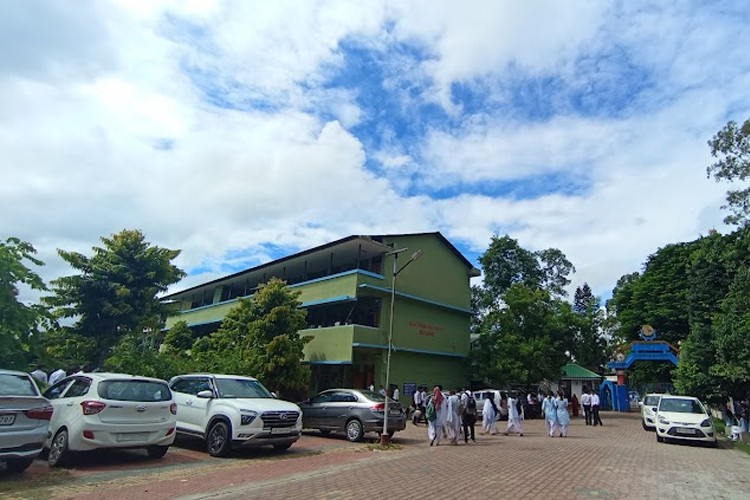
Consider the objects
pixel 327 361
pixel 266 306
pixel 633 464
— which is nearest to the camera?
pixel 633 464

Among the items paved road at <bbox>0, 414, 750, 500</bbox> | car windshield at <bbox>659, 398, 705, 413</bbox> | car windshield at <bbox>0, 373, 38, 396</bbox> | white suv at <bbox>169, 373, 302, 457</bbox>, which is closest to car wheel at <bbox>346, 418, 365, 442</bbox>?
paved road at <bbox>0, 414, 750, 500</bbox>

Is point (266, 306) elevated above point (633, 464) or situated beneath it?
elevated above

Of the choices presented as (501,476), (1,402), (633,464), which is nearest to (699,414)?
(633,464)

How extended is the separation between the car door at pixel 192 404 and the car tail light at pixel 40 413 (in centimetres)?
391

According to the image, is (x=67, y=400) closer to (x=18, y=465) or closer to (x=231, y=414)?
(x=18, y=465)

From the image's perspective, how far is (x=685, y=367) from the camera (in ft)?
95.5

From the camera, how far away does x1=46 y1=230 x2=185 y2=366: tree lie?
20.0m

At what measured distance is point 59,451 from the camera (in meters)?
9.24

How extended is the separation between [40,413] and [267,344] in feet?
48.7

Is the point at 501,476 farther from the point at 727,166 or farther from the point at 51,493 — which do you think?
the point at 727,166

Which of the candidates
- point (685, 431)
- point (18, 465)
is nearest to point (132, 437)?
point (18, 465)

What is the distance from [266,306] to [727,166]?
2103 cm

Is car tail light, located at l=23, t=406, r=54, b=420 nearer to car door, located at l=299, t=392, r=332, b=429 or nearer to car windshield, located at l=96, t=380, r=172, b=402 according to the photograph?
car windshield, located at l=96, t=380, r=172, b=402

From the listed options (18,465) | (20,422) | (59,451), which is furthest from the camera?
(59,451)
